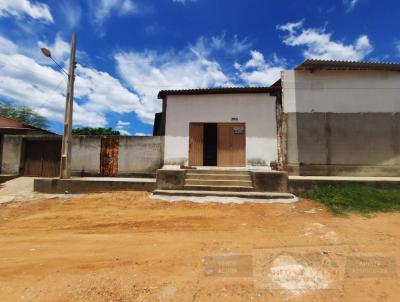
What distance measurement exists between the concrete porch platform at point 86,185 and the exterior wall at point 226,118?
2.50m

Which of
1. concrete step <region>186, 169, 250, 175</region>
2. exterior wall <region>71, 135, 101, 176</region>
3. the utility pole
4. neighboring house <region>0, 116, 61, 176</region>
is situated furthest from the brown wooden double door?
neighboring house <region>0, 116, 61, 176</region>

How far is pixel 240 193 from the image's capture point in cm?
843

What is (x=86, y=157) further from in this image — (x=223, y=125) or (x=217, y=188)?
(x=217, y=188)

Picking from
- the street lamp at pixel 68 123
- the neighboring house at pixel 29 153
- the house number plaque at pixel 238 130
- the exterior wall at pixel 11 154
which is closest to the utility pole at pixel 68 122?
the street lamp at pixel 68 123

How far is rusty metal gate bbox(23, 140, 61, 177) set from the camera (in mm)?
12609

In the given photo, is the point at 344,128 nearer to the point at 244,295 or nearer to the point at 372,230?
the point at 372,230

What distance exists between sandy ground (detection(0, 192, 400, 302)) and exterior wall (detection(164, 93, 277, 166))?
3872 millimetres

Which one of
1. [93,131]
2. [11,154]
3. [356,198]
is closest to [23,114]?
[93,131]

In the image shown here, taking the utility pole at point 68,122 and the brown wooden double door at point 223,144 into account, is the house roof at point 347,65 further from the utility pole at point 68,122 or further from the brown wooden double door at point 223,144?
the utility pole at point 68,122

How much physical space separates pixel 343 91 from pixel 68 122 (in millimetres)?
11459

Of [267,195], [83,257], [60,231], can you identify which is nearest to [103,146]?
[60,231]

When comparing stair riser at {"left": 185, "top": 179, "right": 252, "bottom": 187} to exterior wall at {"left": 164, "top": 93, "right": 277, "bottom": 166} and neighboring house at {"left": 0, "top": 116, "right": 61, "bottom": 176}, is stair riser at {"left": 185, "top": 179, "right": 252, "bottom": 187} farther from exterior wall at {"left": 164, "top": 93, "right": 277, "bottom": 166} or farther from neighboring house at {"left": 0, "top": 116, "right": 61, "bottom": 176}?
neighboring house at {"left": 0, "top": 116, "right": 61, "bottom": 176}

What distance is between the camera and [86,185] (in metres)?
9.49

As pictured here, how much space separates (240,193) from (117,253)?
16.2 ft
